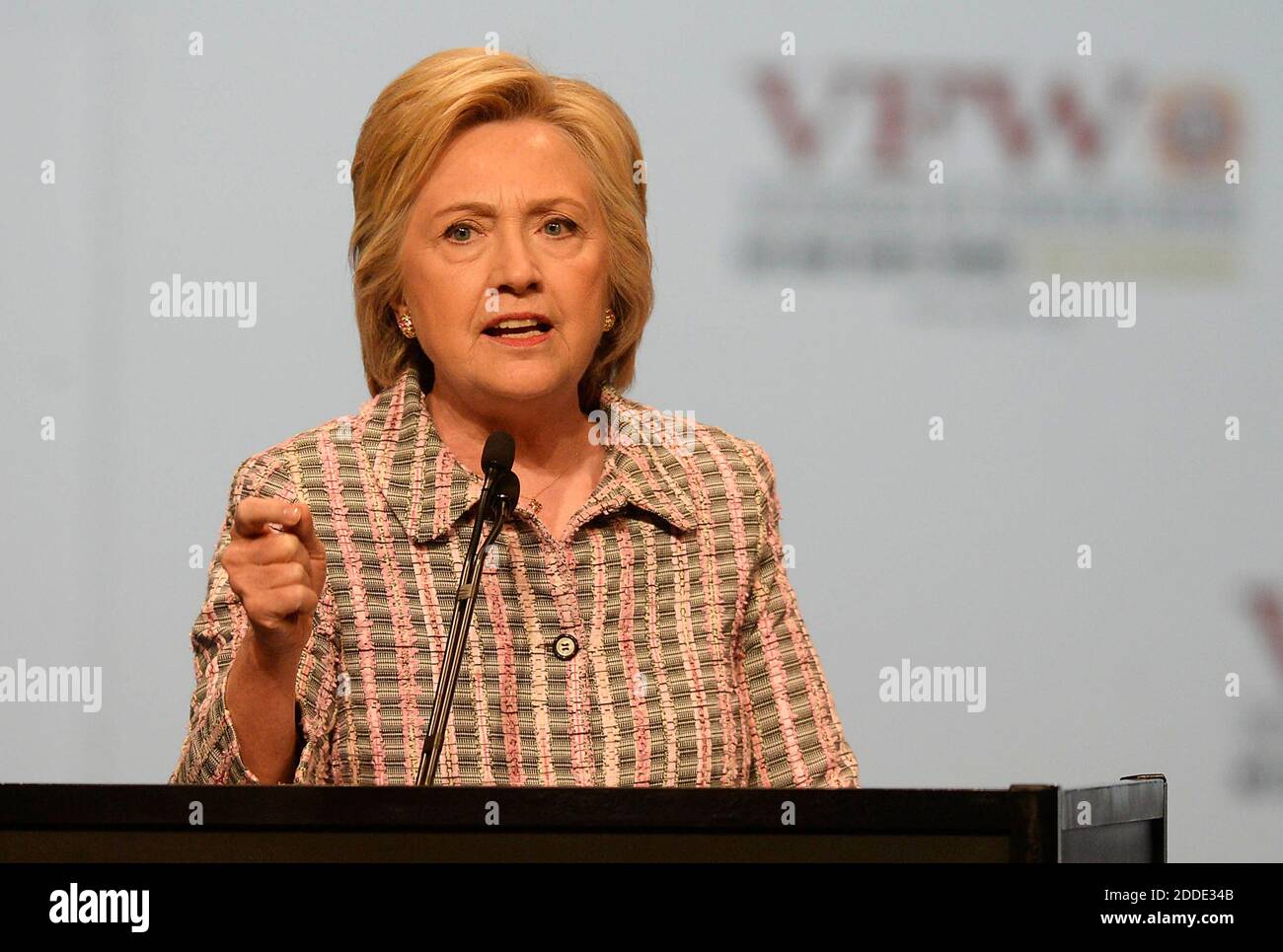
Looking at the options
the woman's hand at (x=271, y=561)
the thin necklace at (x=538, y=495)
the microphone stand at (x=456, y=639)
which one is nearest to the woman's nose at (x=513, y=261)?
the thin necklace at (x=538, y=495)

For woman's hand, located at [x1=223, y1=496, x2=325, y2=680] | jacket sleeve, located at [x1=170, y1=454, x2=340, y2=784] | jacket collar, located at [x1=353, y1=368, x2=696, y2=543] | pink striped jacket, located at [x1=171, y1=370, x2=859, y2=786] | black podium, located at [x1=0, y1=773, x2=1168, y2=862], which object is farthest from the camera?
jacket collar, located at [x1=353, y1=368, x2=696, y2=543]

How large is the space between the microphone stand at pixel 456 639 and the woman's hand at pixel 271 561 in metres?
0.14

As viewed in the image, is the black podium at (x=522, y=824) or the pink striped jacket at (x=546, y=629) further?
the pink striped jacket at (x=546, y=629)

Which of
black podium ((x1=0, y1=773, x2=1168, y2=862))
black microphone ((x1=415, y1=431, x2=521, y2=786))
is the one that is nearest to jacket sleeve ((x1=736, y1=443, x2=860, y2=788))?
black microphone ((x1=415, y1=431, x2=521, y2=786))

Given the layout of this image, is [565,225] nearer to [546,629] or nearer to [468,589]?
[546,629]

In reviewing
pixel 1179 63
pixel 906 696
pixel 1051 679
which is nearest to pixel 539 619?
pixel 906 696

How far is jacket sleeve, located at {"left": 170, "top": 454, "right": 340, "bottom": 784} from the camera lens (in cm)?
171

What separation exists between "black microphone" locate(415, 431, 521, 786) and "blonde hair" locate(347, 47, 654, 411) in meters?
0.48

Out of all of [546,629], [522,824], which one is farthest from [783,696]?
[522,824]

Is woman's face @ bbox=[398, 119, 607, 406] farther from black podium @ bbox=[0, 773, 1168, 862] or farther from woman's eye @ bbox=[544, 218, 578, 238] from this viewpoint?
black podium @ bbox=[0, 773, 1168, 862]

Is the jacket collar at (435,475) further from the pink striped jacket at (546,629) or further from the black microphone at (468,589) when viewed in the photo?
the black microphone at (468,589)

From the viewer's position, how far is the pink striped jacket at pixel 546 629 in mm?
1938

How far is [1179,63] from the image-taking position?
10.3 ft
